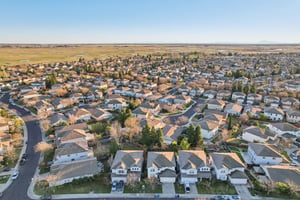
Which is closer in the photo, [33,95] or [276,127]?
[276,127]

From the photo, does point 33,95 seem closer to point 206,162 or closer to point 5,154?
point 5,154

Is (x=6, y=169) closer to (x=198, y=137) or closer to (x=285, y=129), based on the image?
(x=198, y=137)

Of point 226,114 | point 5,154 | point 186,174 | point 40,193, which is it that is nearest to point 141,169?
point 186,174

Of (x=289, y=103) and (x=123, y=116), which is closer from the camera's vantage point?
(x=123, y=116)

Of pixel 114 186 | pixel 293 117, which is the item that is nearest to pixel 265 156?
pixel 293 117

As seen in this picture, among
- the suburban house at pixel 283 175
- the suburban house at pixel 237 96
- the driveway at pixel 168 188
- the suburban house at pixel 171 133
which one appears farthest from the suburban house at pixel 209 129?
the suburban house at pixel 237 96

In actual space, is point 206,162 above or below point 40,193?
above
